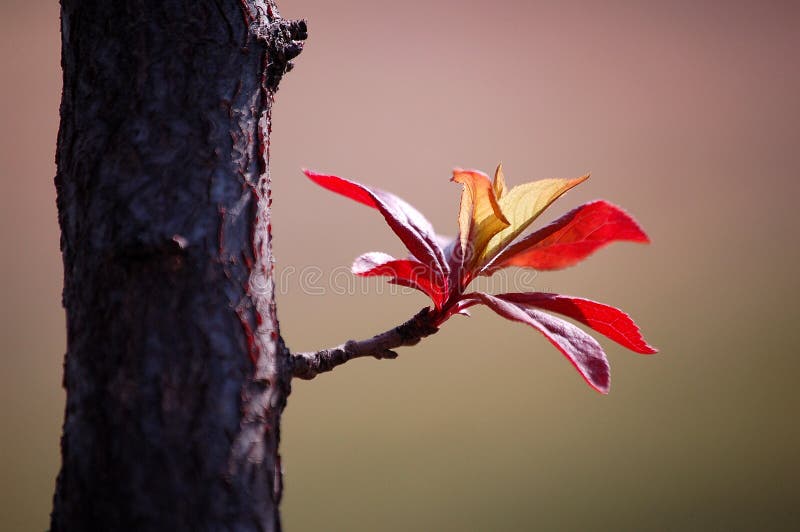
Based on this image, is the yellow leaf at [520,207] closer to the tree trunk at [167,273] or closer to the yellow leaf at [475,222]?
the yellow leaf at [475,222]

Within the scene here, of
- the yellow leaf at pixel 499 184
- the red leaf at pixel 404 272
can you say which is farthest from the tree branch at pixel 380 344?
the yellow leaf at pixel 499 184

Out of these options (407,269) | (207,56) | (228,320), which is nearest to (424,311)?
(407,269)

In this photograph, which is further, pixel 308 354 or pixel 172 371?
pixel 308 354

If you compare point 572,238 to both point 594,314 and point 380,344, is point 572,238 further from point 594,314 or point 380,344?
point 380,344

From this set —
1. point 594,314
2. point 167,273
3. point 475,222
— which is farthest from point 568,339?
point 167,273

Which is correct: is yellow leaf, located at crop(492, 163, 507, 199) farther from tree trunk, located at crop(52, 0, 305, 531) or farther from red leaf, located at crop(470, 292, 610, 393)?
tree trunk, located at crop(52, 0, 305, 531)

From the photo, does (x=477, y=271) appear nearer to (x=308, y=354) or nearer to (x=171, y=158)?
(x=308, y=354)
